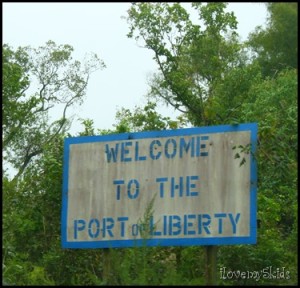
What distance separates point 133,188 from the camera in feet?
27.2

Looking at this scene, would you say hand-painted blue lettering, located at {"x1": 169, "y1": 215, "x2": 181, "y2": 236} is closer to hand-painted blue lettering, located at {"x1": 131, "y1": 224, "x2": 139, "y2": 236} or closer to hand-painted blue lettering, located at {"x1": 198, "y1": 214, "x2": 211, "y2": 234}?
hand-painted blue lettering, located at {"x1": 198, "y1": 214, "x2": 211, "y2": 234}

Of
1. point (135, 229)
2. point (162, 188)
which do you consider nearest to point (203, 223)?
point (162, 188)

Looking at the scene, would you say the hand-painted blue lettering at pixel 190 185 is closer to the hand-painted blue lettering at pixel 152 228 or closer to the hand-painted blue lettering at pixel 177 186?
the hand-painted blue lettering at pixel 177 186

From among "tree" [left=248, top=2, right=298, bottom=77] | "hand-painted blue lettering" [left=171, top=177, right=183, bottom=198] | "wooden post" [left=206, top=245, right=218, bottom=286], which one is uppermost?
"tree" [left=248, top=2, right=298, bottom=77]

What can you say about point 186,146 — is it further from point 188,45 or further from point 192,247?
point 188,45

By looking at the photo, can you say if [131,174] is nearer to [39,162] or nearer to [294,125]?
[294,125]

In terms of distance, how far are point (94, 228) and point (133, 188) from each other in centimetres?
60

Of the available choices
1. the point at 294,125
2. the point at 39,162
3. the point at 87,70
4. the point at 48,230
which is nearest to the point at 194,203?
the point at 294,125

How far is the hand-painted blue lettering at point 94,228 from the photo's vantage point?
27.7 ft

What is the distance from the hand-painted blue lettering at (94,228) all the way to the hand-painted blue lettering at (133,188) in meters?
0.46

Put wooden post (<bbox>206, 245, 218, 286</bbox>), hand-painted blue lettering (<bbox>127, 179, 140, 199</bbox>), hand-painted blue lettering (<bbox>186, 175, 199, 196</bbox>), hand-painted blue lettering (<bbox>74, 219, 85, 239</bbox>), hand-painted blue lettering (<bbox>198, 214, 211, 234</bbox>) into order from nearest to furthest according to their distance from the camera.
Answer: wooden post (<bbox>206, 245, 218, 286</bbox>), hand-painted blue lettering (<bbox>198, 214, 211, 234</bbox>), hand-painted blue lettering (<bbox>186, 175, 199, 196</bbox>), hand-painted blue lettering (<bbox>127, 179, 140, 199</bbox>), hand-painted blue lettering (<bbox>74, 219, 85, 239</bbox>)

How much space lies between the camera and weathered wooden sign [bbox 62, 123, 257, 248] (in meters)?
7.75

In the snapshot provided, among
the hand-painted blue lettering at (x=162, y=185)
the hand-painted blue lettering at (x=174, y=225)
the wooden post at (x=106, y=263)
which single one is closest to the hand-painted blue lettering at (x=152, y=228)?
the hand-painted blue lettering at (x=174, y=225)

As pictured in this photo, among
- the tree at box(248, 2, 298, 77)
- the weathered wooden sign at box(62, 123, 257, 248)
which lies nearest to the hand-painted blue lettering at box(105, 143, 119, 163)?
the weathered wooden sign at box(62, 123, 257, 248)
